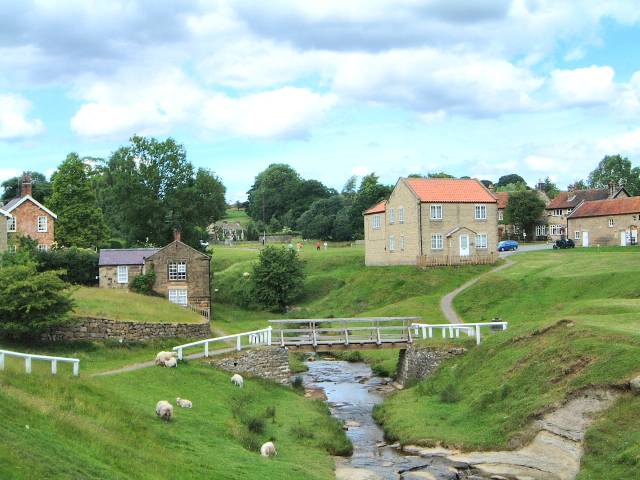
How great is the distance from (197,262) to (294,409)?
93.7 feet

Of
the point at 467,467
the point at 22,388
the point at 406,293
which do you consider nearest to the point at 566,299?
the point at 406,293

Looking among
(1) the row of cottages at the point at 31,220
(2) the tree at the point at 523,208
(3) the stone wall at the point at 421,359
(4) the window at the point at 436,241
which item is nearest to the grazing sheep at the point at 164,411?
(3) the stone wall at the point at 421,359

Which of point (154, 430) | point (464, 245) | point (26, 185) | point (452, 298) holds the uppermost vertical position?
point (26, 185)

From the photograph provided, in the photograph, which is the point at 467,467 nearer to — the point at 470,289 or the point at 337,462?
the point at 337,462

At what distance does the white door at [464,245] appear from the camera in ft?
237

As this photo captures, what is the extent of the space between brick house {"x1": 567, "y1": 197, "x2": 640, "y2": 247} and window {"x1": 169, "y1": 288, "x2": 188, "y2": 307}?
159ft


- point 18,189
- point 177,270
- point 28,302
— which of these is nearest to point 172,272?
point 177,270

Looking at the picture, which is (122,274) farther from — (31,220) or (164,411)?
(164,411)

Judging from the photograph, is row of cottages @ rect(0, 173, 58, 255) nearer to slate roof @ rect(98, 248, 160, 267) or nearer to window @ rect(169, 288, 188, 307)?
slate roof @ rect(98, 248, 160, 267)

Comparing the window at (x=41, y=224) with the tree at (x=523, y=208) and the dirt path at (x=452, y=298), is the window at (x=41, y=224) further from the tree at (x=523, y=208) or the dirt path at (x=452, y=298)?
the tree at (x=523, y=208)

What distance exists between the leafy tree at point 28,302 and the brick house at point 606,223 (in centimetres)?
6389

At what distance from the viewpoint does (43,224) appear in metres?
77.4

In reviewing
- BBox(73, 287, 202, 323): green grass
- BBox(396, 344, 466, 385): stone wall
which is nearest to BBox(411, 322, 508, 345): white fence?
BBox(396, 344, 466, 385): stone wall

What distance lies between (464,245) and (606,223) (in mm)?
21924
